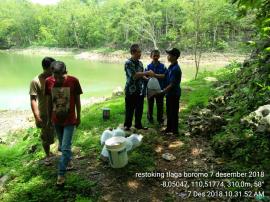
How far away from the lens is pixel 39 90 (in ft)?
18.4

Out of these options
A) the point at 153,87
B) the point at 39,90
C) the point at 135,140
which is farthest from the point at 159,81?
the point at 39,90

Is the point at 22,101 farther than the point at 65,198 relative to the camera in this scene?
Yes

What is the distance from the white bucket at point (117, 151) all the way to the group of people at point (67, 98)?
23.6 inches

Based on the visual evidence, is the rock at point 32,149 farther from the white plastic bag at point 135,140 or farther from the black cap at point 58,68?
the black cap at point 58,68

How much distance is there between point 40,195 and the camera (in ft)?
15.7

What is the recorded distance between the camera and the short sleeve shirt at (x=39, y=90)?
554 centimetres

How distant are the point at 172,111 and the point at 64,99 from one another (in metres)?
2.70

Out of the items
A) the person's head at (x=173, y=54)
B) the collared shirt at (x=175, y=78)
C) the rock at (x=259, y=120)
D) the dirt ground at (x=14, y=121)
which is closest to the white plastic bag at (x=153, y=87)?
the collared shirt at (x=175, y=78)

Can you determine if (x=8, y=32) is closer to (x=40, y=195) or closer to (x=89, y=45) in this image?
(x=89, y=45)

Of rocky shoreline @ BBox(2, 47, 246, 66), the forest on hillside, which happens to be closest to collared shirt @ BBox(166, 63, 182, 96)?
the forest on hillside

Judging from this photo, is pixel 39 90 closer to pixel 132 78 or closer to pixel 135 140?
pixel 132 78

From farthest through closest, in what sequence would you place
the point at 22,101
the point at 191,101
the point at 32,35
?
the point at 32,35 → the point at 22,101 → the point at 191,101

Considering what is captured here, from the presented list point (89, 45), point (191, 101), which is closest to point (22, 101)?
point (191, 101)

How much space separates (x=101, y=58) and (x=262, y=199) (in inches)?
1978
